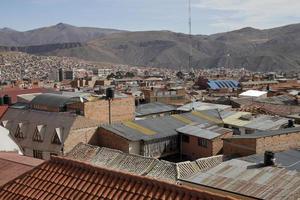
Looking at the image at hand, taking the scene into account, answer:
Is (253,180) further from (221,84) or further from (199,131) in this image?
(221,84)

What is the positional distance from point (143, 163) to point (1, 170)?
10818 millimetres

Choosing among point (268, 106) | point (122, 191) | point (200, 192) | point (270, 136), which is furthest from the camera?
point (268, 106)

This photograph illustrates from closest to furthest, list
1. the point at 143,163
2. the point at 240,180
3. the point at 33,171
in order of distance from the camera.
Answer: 1. the point at 33,171
2. the point at 240,180
3. the point at 143,163

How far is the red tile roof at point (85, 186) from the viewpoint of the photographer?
736 centimetres

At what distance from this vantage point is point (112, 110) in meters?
33.4

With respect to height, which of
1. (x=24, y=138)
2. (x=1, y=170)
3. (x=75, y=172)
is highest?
(x=75, y=172)

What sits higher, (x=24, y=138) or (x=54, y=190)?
(x=54, y=190)

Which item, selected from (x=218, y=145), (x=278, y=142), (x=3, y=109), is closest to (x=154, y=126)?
(x=218, y=145)

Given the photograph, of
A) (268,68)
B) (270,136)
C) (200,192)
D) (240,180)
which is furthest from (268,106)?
(268,68)

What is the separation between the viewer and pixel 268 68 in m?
187

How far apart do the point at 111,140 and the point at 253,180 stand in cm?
1447

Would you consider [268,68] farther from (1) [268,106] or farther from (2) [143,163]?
(2) [143,163]

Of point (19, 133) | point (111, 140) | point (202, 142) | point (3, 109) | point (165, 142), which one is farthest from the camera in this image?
point (3, 109)

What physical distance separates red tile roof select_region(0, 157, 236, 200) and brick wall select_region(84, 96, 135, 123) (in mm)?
21826
